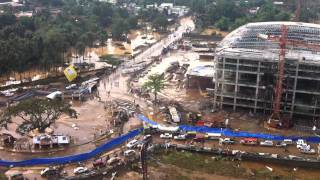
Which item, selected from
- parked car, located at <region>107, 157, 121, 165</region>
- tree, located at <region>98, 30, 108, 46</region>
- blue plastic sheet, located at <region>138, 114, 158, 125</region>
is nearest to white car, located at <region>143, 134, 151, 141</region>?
blue plastic sheet, located at <region>138, 114, 158, 125</region>

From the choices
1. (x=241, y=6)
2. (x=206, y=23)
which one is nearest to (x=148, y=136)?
(x=206, y=23)

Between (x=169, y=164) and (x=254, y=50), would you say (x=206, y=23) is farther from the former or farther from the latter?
(x=169, y=164)

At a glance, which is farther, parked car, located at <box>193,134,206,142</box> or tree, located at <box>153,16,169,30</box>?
tree, located at <box>153,16,169,30</box>

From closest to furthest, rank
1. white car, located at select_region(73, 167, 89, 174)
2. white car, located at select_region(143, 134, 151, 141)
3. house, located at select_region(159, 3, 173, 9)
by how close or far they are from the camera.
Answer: white car, located at select_region(73, 167, 89, 174) → white car, located at select_region(143, 134, 151, 141) → house, located at select_region(159, 3, 173, 9)

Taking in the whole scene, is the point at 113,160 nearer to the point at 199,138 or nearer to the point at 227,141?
the point at 199,138

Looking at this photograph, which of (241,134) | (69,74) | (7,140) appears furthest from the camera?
(69,74)

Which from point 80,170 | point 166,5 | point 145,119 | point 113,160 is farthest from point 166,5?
point 80,170

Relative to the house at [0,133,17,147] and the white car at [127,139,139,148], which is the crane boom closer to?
the white car at [127,139,139,148]
